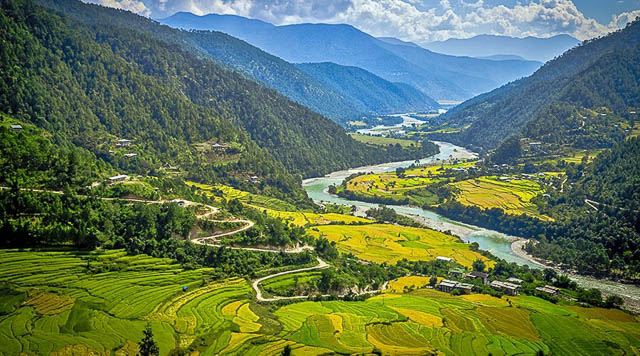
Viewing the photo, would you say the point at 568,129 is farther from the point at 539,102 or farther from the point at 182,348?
the point at 182,348

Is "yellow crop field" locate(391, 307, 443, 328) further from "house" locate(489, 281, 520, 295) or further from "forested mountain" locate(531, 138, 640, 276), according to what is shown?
"forested mountain" locate(531, 138, 640, 276)

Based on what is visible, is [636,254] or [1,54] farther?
[1,54]

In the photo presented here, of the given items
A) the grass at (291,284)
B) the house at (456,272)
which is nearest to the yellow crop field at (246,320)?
the grass at (291,284)

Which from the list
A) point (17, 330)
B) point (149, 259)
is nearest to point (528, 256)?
point (149, 259)

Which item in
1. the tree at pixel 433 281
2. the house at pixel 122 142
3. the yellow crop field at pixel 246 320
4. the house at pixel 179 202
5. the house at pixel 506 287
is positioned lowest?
the yellow crop field at pixel 246 320

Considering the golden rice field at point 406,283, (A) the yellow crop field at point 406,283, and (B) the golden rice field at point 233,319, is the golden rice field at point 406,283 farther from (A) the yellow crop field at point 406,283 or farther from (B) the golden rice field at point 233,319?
(B) the golden rice field at point 233,319

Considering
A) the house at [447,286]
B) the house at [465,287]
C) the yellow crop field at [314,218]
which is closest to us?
the house at [465,287]
